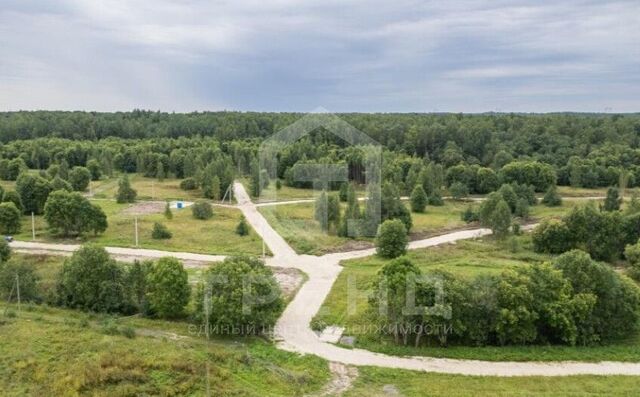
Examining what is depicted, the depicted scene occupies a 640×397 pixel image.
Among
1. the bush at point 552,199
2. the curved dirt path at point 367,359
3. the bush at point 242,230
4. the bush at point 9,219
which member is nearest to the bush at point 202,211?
the bush at point 242,230

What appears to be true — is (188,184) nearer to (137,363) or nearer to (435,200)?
(435,200)

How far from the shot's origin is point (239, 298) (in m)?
25.2

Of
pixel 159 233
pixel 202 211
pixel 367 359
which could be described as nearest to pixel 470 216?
pixel 202 211

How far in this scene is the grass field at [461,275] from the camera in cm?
2402

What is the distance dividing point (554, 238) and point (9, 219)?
44482 mm

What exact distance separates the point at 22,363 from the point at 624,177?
72.2 m

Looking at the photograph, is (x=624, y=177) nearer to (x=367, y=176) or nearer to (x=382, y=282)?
(x=367, y=176)

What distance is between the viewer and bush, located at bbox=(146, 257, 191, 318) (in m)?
27.0

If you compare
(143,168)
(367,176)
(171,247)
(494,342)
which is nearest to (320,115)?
(367,176)

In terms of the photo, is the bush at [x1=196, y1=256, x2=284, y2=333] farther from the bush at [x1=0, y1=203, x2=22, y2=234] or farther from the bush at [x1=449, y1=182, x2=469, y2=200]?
the bush at [x1=449, y1=182, x2=469, y2=200]

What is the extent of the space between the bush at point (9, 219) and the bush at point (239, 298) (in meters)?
28.3

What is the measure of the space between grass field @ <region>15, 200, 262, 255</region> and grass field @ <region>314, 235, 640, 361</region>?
34.0 ft

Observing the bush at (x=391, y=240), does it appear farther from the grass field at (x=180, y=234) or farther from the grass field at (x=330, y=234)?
the grass field at (x=180, y=234)

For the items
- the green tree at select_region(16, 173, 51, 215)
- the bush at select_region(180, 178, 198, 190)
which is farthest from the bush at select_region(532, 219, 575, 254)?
the green tree at select_region(16, 173, 51, 215)
